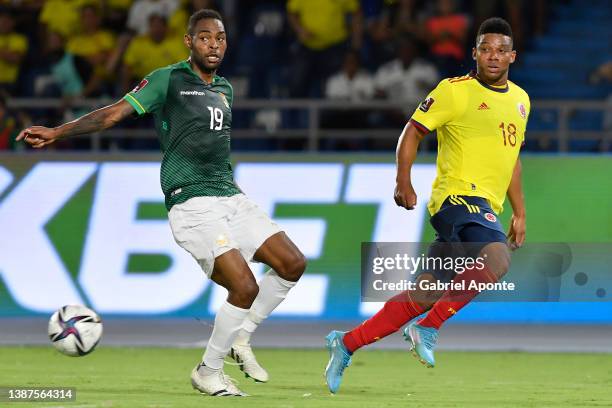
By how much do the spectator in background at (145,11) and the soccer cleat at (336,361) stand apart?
8.74 metres

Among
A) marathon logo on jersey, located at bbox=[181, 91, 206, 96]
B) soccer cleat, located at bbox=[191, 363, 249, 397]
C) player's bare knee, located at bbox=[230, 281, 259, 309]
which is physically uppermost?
marathon logo on jersey, located at bbox=[181, 91, 206, 96]

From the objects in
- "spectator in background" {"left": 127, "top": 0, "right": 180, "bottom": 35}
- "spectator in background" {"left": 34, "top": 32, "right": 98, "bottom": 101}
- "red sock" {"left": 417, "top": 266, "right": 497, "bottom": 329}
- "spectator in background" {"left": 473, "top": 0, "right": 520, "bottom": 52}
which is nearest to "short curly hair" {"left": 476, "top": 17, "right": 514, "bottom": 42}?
"red sock" {"left": 417, "top": 266, "right": 497, "bottom": 329}

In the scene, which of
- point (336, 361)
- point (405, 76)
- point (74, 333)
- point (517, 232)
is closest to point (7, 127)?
point (405, 76)

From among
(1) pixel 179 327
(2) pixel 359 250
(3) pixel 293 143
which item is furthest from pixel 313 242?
(3) pixel 293 143

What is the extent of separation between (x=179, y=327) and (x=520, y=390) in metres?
4.94

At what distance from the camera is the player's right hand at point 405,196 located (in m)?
8.60

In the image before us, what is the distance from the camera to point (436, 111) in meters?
8.95

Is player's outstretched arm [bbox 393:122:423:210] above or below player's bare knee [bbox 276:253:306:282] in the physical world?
above

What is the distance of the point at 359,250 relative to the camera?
1355 cm

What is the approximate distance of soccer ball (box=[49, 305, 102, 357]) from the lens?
9219mm

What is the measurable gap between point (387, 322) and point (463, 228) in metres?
0.77

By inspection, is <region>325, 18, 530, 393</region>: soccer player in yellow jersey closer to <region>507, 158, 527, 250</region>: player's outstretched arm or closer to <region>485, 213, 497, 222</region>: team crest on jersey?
<region>485, 213, 497, 222</region>: team crest on jersey

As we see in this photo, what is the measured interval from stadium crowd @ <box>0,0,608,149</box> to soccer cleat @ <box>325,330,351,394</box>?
675cm

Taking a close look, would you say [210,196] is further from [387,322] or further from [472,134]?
[472,134]
